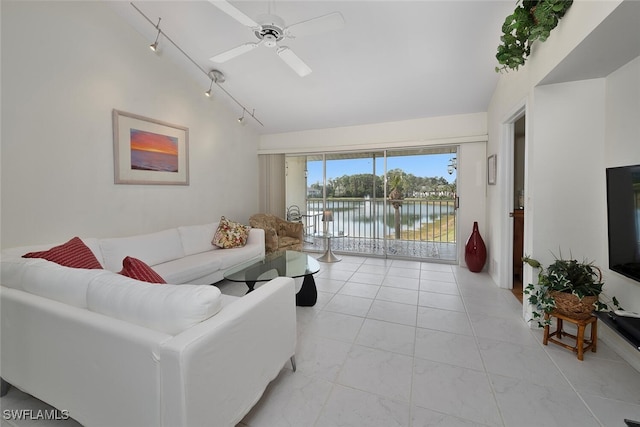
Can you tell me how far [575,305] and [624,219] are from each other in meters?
0.65

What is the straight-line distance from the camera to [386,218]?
201 inches

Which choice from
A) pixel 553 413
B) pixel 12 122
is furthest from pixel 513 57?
pixel 12 122

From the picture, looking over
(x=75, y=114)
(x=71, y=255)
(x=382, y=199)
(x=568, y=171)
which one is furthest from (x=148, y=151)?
(x=568, y=171)

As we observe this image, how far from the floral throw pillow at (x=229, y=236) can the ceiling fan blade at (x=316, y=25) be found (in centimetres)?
263

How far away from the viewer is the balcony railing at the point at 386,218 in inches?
206

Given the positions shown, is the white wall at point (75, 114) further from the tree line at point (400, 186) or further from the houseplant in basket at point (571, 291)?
the houseplant in basket at point (571, 291)

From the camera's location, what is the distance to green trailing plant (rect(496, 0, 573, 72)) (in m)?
1.85

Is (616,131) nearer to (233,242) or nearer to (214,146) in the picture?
(233,242)

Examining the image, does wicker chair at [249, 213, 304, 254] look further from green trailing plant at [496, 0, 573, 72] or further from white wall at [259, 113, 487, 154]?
green trailing plant at [496, 0, 573, 72]

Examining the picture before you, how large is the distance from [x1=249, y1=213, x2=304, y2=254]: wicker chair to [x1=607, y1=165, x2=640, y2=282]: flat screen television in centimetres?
371

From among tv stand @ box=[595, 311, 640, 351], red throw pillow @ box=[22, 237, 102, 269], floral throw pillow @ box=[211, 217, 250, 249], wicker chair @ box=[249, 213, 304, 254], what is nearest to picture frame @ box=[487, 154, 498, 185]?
tv stand @ box=[595, 311, 640, 351]

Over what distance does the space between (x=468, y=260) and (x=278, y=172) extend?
3626 millimetres

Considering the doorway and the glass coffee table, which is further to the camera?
the doorway

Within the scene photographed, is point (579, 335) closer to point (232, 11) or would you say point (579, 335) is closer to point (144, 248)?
point (232, 11)
